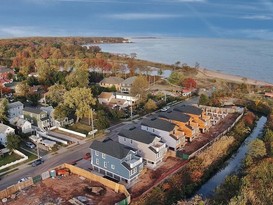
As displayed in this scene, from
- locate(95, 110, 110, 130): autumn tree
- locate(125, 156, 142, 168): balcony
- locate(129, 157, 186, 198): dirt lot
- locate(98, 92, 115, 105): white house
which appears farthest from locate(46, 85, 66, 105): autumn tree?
locate(125, 156, 142, 168): balcony

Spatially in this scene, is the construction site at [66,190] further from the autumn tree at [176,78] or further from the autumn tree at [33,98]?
the autumn tree at [176,78]

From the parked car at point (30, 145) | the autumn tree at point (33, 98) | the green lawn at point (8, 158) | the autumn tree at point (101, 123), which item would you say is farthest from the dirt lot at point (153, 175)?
the autumn tree at point (33, 98)

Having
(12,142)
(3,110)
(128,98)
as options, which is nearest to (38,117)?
(3,110)

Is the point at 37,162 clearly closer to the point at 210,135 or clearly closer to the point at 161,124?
the point at 161,124

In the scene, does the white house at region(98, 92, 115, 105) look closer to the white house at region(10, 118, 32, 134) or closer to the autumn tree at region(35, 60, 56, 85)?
the autumn tree at region(35, 60, 56, 85)

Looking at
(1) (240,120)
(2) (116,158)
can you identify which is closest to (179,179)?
(2) (116,158)

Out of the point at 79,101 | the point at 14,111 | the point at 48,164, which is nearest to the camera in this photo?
Result: the point at 48,164

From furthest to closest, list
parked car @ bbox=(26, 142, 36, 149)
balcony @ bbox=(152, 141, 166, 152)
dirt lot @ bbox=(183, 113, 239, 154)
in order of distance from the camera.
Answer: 1. dirt lot @ bbox=(183, 113, 239, 154)
2. parked car @ bbox=(26, 142, 36, 149)
3. balcony @ bbox=(152, 141, 166, 152)
